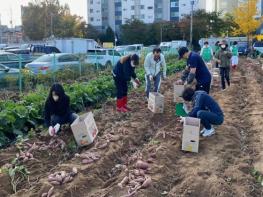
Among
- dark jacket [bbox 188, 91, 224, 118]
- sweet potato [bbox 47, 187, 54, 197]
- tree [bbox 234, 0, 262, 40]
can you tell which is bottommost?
sweet potato [bbox 47, 187, 54, 197]

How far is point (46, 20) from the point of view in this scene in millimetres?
54406

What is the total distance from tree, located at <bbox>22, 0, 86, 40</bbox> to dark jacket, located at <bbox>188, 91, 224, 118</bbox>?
48.1 m

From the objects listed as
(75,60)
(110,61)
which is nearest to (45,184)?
(75,60)

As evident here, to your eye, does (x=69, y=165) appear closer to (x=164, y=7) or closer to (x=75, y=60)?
(x=75, y=60)

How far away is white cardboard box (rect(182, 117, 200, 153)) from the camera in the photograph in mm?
6348

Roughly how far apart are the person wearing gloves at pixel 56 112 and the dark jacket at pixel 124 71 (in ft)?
7.69

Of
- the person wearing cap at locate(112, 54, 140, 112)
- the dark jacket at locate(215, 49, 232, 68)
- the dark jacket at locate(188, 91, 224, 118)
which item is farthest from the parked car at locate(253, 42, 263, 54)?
the dark jacket at locate(188, 91, 224, 118)

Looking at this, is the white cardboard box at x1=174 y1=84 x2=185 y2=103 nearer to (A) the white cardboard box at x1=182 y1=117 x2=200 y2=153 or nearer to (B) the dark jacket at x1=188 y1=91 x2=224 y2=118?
(B) the dark jacket at x1=188 y1=91 x2=224 y2=118

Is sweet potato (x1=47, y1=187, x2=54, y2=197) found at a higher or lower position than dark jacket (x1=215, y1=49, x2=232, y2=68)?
lower

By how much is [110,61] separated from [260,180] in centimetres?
1884

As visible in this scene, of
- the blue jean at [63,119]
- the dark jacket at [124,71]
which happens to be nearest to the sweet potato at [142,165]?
the blue jean at [63,119]

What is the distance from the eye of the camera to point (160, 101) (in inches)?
368

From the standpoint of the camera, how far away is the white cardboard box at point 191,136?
6.35 metres

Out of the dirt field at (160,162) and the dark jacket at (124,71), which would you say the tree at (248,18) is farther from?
the dark jacket at (124,71)
